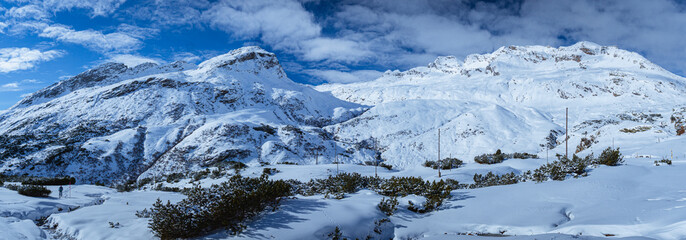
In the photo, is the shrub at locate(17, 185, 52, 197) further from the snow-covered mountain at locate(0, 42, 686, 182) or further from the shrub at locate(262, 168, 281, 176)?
the snow-covered mountain at locate(0, 42, 686, 182)

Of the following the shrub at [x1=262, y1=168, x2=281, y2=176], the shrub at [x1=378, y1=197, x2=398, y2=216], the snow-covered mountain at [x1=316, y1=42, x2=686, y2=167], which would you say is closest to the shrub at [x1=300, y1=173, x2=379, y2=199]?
the shrub at [x1=378, y1=197, x2=398, y2=216]

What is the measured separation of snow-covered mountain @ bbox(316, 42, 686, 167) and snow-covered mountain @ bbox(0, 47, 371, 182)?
15.7m

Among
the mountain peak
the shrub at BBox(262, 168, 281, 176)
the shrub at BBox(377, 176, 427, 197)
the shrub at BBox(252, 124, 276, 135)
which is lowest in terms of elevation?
the shrub at BBox(262, 168, 281, 176)

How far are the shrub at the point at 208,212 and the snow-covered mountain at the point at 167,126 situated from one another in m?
44.6

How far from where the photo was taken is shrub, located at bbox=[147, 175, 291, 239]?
6762 millimetres

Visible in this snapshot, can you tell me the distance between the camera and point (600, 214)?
7219mm

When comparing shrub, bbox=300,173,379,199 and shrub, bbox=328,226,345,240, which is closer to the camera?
shrub, bbox=328,226,345,240

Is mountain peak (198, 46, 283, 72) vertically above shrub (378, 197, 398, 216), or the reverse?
mountain peak (198, 46, 283, 72)

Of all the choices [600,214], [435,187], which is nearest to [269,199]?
[435,187]

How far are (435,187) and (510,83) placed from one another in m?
145

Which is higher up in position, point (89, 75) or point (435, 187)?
point (89, 75)

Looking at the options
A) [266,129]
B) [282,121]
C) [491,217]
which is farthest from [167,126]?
[491,217]

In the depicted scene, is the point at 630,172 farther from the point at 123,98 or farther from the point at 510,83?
the point at 510,83

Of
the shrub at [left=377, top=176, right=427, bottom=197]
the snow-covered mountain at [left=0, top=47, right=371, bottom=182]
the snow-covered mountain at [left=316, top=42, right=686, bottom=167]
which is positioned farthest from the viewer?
the snow-covered mountain at [left=316, top=42, right=686, bottom=167]
